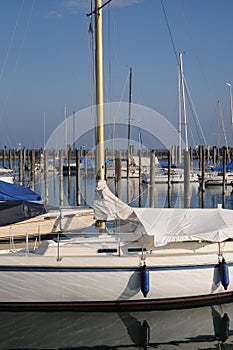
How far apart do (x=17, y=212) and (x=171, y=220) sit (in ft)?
16.0

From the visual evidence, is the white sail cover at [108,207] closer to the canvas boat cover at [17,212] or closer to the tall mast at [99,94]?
the tall mast at [99,94]

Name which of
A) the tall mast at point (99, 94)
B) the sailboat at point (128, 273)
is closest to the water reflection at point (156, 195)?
the tall mast at point (99, 94)

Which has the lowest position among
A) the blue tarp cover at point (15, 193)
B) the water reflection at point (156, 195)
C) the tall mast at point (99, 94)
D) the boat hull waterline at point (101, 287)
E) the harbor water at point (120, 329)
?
the harbor water at point (120, 329)

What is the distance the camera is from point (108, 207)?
12.4 metres

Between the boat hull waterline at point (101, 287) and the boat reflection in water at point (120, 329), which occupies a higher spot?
the boat hull waterline at point (101, 287)

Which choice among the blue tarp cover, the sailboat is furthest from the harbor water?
the blue tarp cover

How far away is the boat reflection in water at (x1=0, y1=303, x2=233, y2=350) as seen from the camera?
970cm

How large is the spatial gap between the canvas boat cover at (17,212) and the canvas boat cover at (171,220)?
9.14ft

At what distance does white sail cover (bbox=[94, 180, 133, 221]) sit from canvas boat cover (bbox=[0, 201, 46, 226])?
2.78 m

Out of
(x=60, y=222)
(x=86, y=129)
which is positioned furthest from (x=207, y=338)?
(x=86, y=129)

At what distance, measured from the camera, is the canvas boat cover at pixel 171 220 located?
437 inches

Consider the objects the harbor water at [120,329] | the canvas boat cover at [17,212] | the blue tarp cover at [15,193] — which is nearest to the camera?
the harbor water at [120,329]

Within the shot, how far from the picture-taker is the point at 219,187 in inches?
1626

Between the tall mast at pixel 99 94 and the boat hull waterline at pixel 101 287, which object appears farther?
the tall mast at pixel 99 94
